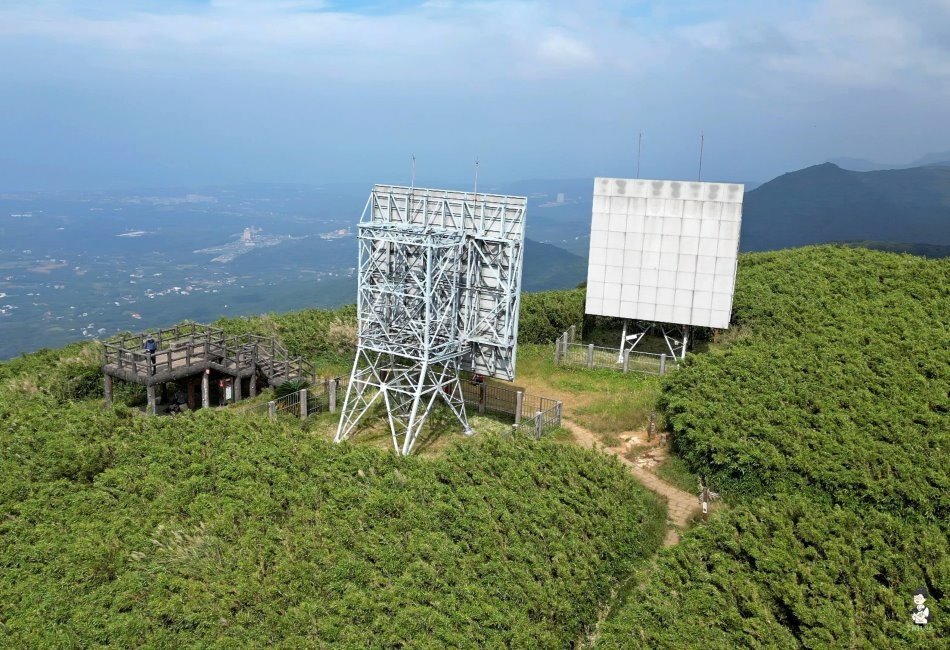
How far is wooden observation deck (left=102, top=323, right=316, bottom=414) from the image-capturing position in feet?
80.1

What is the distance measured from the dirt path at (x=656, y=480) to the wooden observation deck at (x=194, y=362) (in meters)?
11.3

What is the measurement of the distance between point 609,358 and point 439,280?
13.3 m

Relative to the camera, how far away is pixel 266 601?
13188 millimetres

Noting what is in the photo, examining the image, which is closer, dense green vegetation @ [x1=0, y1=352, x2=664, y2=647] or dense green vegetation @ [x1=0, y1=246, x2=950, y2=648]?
dense green vegetation @ [x1=0, y1=246, x2=950, y2=648]

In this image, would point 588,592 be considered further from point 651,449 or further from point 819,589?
point 651,449

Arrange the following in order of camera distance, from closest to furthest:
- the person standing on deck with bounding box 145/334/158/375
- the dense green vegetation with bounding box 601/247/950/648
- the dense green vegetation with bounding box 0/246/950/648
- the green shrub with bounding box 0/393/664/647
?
1. the dense green vegetation with bounding box 601/247/950/648
2. the dense green vegetation with bounding box 0/246/950/648
3. the green shrub with bounding box 0/393/664/647
4. the person standing on deck with bounding box 145/334/158/375

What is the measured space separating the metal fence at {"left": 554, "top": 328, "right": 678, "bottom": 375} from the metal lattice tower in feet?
30.9

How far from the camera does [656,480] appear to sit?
67.8ft

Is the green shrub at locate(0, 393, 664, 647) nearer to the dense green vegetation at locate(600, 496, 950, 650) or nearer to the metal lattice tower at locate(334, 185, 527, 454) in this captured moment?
the dense green vegetation at locate(600, 496, 950, 650)

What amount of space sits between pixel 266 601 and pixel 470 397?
583 inches

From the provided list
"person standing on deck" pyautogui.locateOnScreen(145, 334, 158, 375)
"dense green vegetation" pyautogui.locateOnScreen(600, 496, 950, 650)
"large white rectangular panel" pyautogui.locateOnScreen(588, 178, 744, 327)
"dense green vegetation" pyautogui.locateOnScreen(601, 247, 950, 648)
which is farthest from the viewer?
"large white rectangular panel" pyautogui.locateOnScreen(588, 178, 744, 327)

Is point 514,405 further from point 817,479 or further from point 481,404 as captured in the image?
point 817,479

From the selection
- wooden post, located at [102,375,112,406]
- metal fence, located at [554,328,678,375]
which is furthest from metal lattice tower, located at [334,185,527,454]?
metal fence, located at [554,328,678,375]

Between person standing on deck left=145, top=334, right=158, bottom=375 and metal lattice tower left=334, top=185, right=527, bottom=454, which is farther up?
metal lattice tower left=334, top=185, right=527, bottom=454
